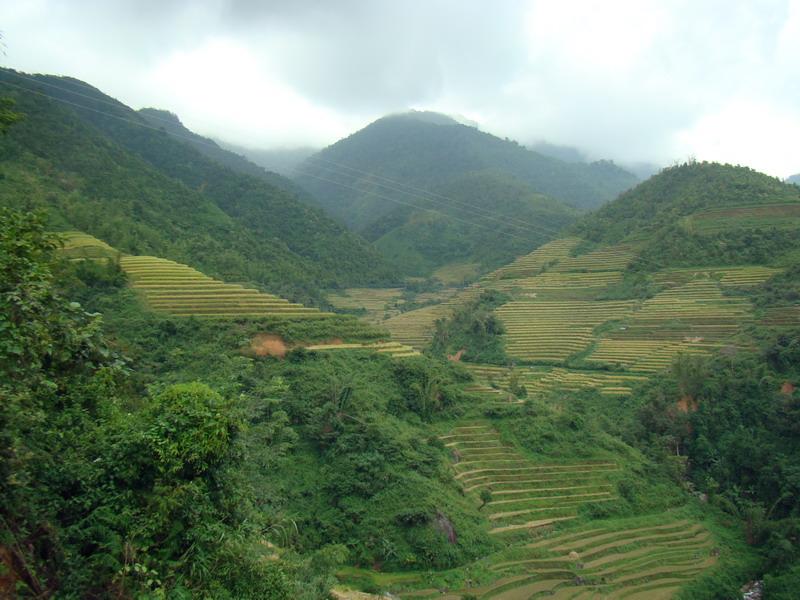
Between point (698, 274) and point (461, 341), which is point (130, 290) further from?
point (698, 274)

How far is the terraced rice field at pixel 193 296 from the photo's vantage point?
26.3m

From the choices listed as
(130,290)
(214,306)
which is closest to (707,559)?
(214,306)

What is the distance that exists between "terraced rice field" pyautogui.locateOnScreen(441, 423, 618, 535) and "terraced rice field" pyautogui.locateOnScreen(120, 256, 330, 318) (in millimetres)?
10630

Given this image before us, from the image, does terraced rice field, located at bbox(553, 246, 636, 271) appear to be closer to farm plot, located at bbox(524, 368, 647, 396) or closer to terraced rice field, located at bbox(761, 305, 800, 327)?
terraced rice field, located at bbox(761, 305, 800, 327)

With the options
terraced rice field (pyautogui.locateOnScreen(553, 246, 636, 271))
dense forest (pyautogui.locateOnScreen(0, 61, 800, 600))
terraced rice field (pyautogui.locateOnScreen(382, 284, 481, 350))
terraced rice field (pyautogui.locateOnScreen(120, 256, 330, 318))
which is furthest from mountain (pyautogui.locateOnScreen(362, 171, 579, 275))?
terraced rice field (pyautogui.locateOnScreen(120, 256, 330, 318))

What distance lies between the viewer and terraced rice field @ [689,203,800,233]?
48.2 meters

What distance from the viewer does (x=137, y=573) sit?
241 inches

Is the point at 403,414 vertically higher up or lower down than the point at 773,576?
higher up

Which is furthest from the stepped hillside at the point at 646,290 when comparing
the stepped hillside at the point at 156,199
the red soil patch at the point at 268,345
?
the stepped hillside at the point at 156,199

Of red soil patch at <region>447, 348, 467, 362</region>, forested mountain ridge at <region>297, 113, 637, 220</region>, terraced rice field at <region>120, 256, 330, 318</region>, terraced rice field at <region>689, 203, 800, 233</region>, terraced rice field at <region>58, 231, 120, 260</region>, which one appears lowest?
red soil patch at <region>447, 348, 467, 362</region>

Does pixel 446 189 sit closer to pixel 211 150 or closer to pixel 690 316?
pixel 211 150

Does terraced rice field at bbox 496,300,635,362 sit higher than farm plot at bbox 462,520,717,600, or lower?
higher

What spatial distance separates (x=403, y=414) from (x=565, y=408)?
10838 mm

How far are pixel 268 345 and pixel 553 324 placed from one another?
94.0ft
